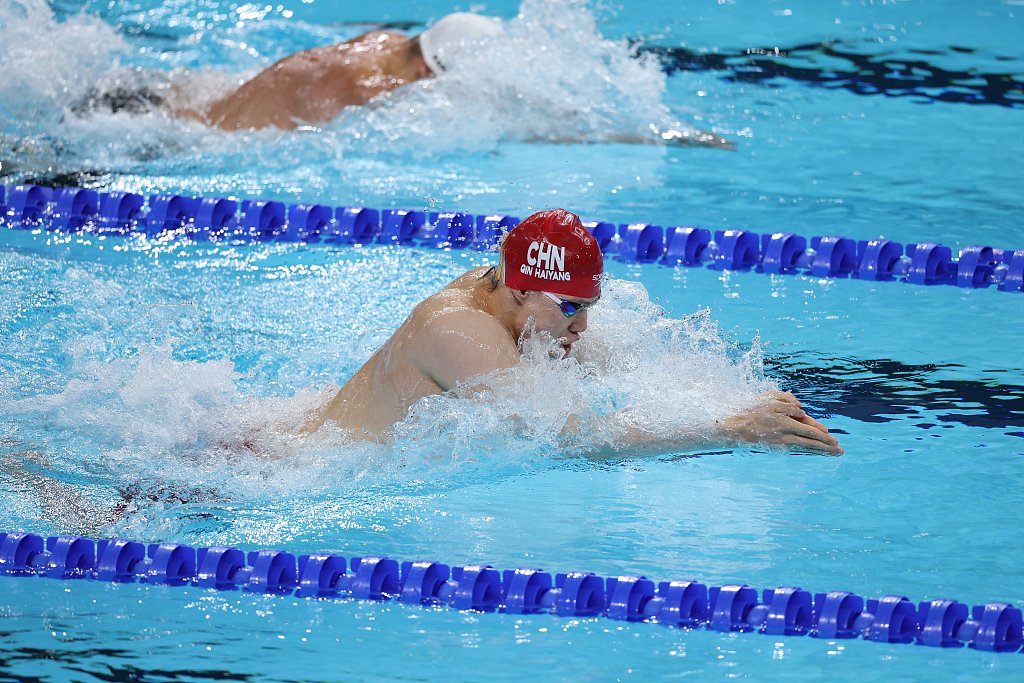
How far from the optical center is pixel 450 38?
6.79 m

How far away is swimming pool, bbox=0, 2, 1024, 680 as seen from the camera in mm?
3000

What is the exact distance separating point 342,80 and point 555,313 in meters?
3.71

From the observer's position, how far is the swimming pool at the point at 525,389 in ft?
9.84

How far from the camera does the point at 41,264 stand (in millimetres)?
5312

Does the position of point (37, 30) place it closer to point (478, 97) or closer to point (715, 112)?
point (478, 97)

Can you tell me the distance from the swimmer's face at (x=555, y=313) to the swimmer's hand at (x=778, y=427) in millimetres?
510

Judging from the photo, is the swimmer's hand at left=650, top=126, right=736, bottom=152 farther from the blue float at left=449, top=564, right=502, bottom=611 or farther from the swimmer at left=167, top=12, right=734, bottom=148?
the blue float at left=449, top=564, right=502, bottom=611

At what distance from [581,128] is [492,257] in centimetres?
158

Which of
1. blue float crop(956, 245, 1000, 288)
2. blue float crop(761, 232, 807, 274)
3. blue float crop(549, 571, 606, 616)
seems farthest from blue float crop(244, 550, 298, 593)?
blue float crop(956, 245, 1000, 288)

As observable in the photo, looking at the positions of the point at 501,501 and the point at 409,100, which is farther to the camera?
the point at 409,100

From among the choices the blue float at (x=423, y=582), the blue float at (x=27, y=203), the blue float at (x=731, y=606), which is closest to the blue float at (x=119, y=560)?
the blue float at (x=423, y=582)

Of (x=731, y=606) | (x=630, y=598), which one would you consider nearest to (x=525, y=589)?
(x=630, y=598)

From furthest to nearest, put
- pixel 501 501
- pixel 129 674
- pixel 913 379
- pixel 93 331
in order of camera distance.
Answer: pixel 93 331 < pixel 913 379 < pixel 501 501 < pixel 129 674

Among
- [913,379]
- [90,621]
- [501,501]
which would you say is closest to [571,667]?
[501,501]
